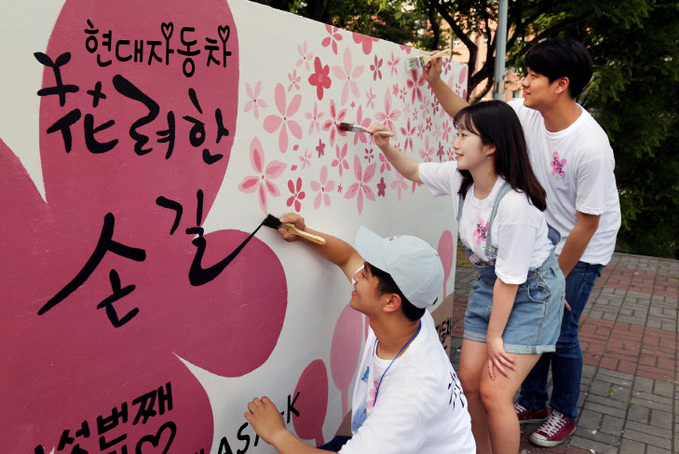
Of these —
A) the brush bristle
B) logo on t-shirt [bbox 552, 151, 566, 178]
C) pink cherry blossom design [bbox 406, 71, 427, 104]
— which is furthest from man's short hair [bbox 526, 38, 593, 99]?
the brush bristle

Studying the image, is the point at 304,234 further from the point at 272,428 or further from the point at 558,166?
the point at 558,166

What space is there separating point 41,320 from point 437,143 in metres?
2.34

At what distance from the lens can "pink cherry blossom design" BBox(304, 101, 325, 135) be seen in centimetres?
206

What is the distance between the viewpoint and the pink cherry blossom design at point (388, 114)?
8.29 feet

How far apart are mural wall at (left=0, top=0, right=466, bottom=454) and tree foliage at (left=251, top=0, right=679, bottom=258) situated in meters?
7.12

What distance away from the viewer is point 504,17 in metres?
6.49

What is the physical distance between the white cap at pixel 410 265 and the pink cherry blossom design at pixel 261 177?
1.17 ft

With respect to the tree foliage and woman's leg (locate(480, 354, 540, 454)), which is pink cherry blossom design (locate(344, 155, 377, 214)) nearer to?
woman's leg (locate(480, 354, 540, 454))

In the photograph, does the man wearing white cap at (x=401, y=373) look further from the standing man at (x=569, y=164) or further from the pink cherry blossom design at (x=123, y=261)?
the standing man at (x=569, y=164)

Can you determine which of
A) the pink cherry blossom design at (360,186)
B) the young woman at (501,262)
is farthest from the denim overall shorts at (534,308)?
the pink cherry blossom design at (360,186)

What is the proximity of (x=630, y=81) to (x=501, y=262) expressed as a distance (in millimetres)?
8492

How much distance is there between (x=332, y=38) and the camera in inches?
84.0

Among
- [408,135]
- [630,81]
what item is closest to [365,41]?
[408,135]

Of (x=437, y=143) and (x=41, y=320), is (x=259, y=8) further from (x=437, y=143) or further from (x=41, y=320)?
(x=437, y=143)
